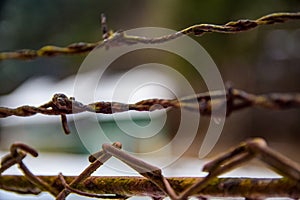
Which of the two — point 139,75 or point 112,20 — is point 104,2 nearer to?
point 112,20

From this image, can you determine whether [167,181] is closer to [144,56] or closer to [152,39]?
[152,39]

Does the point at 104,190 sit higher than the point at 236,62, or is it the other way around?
the point at 236,62

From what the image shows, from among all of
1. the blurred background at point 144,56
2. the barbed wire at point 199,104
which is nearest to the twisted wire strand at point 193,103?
the barbed wire at point 199,104

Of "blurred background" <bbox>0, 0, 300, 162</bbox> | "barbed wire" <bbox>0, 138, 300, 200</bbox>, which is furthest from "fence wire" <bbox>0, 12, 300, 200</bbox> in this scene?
"blurred background" <bbox>0, 0, 300, 162</bbox>

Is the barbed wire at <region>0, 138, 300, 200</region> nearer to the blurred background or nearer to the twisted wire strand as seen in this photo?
the twisted wire strand

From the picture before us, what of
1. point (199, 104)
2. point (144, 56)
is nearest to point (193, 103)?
point (199, 104)

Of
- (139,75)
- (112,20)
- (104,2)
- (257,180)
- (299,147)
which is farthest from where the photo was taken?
(299,147)

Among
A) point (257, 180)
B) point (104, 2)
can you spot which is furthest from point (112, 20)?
point (257, 180)
